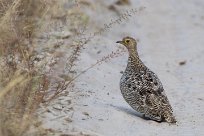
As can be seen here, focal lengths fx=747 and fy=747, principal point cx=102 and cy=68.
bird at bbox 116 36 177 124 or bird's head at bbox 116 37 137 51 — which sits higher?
bird's head at bbox 116 37 137 51

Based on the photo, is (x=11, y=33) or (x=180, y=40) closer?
(x=11, y=33)

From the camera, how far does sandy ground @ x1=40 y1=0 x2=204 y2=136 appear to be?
24.1 feet

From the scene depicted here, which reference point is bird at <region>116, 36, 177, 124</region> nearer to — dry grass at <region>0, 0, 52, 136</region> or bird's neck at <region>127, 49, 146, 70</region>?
bird's neck at <region>127, 49, 146, 70</region>

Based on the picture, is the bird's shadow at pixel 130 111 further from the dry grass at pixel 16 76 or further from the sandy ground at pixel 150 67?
the dry grass at pixel 16 76

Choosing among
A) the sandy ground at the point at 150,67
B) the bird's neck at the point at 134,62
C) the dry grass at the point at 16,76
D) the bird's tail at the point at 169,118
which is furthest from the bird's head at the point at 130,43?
the dry grass at the point at 16,76

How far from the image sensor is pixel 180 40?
11367 mm

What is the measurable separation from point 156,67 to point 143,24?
1.83m

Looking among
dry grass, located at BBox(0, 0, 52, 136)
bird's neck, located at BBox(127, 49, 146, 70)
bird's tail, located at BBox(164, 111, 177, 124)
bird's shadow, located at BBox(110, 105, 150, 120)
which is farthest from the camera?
bird's neck, located at BBox(127, 49, 146, 70)

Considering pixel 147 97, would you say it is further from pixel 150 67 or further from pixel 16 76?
pixel 150 67

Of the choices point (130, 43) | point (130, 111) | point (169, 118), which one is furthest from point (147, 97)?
point (130, 43)

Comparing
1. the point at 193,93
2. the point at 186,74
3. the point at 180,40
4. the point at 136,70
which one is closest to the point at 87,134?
the point at 136,70

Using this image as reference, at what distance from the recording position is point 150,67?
10188mm

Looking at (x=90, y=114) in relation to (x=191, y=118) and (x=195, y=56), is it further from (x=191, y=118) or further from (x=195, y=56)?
(x=195, y=56)

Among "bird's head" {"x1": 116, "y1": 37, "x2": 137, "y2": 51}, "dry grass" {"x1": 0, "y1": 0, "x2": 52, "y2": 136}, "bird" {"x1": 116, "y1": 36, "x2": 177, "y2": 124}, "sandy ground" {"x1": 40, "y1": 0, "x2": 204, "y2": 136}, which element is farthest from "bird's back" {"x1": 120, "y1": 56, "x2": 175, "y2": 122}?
"dry grass" {"x1": 0, "y1": 0, "x2": 52, "y2": 136}
